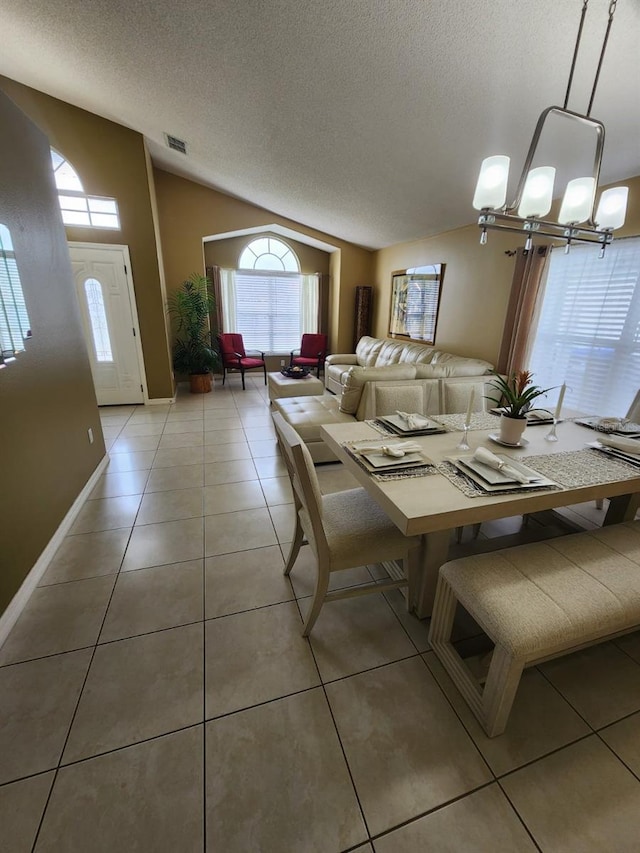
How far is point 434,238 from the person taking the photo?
15.1 feet

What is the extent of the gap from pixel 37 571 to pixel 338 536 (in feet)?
5.23

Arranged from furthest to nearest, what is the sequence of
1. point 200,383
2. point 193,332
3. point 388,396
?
1. point 200,383
2. point 193,332
3. point 388,396

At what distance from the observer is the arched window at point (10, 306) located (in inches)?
65.2

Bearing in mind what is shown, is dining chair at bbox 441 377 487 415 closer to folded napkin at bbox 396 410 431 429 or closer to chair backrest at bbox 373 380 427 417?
chair backrest at bbox 373 380 427 417

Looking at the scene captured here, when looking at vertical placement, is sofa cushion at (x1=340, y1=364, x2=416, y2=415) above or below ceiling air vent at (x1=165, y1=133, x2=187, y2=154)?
below

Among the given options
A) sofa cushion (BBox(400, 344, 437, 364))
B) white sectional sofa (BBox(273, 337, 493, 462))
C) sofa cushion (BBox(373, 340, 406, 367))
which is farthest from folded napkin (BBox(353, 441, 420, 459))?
sofa cushion (BBox(373, 340, 406, 367))

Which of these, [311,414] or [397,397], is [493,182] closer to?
[397,397]

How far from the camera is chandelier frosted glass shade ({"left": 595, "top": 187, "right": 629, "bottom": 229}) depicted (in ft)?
5.26

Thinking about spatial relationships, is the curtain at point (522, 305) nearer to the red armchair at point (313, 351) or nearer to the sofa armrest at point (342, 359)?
the sofa armrest at point (342, 359)

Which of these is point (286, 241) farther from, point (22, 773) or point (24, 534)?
point (22, 773)

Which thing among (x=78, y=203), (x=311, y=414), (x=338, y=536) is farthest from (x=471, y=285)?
(x=78, y=203)

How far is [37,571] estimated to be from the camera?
5.84 ft

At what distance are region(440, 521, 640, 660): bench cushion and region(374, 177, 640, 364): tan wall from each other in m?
2.84

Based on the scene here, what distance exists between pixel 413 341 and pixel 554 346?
7.25 feet
